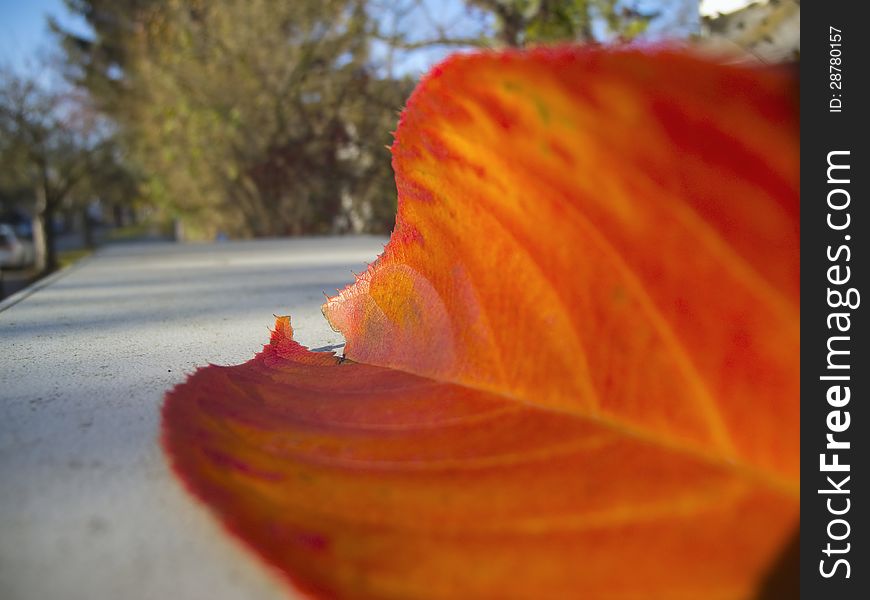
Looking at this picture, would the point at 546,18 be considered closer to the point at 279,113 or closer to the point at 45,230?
the point at 279,113

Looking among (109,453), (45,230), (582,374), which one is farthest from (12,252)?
(582,374)

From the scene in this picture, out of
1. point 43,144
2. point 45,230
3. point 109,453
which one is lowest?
point 109,453

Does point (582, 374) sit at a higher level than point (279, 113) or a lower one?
lower

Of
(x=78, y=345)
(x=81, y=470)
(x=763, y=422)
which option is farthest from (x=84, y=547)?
(x=78, y=345)

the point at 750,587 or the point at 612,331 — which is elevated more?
the point at 612,331

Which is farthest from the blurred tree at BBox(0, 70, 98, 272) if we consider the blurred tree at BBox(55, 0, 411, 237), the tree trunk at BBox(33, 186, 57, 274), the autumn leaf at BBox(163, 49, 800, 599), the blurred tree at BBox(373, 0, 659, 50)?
the autumn leaf at BBox(163, 49, 800, 599)

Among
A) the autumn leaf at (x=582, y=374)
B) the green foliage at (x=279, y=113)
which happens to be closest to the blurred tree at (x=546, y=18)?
the green foliage at (x=279, y=113)

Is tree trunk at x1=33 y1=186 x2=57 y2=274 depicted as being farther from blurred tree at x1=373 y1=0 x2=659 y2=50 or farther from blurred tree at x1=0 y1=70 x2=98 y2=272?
blurred tree at x1=373 y1=0 x2=659 y2=50

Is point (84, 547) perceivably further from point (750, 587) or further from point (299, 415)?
point (750, 587)
